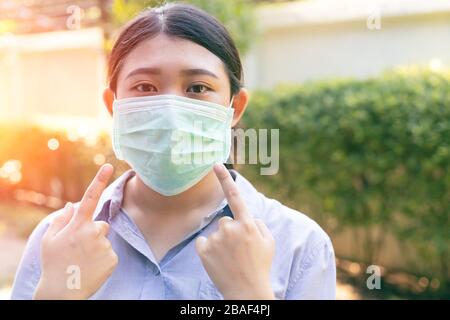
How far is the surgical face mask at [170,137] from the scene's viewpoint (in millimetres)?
1183

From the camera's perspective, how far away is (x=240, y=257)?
973 mm

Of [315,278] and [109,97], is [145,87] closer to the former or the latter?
[109,97]

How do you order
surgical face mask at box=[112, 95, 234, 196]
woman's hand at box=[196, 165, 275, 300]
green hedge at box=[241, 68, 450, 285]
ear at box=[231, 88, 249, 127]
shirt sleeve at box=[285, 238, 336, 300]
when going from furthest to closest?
1. green hedge at box=[241, 68, 450, 285]
2. ear at box=[231, 88, 249, 127]
3. surgical face mask at box=[112, 95, 234, 196]
4. shirt sleeve at box=[285, 238, 336, 300]
5. woman's hand at box=[196, 165, 275, 300]

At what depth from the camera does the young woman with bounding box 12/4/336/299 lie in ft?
3.34

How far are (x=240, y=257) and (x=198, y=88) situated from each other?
0.40 metres

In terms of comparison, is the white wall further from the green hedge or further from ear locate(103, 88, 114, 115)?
ear locate(103, 88, 114, 115)

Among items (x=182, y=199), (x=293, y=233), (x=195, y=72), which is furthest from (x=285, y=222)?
(x=195, y=72)

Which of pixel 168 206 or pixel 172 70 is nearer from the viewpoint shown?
pixel 172 70

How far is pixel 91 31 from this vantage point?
6.12 meters

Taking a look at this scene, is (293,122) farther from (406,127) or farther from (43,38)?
(43,38)

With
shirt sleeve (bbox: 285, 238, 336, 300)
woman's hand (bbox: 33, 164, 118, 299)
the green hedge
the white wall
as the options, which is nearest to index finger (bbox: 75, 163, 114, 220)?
woman's hand (bbox: 33, 164, 118, 299)
